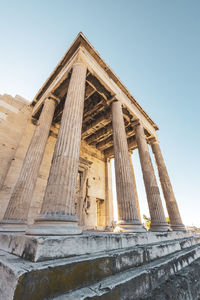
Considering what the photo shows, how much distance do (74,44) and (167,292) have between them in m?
9.82

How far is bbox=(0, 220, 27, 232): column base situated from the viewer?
14.9 feet

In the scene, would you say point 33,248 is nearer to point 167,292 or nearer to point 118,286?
point 118,286

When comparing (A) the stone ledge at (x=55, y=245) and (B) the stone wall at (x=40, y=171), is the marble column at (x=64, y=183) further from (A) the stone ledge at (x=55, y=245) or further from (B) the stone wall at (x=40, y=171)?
(B) the stone wall at (x=40, y=171)

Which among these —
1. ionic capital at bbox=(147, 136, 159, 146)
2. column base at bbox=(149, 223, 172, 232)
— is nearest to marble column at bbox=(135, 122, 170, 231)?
column base at bbox=(149, 223, 172, 232)

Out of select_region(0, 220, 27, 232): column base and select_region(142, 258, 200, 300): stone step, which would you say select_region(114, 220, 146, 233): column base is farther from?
select_region(0, 220, 27, 232): column base

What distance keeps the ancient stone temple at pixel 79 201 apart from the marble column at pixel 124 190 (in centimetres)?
4

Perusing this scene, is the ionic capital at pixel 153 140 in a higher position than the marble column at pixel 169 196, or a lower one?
higher

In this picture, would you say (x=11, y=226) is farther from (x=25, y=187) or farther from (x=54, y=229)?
(x=54, y=229)

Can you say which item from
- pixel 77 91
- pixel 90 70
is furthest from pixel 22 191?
pixel 90 70

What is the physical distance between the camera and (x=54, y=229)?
2.65 m

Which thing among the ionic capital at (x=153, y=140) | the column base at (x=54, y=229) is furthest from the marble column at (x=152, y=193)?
the column base at (x=54, y=229)

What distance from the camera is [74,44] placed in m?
7.26

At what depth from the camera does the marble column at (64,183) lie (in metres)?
2.82

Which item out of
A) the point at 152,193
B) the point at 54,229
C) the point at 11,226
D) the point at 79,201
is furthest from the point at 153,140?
the point at 11,226
